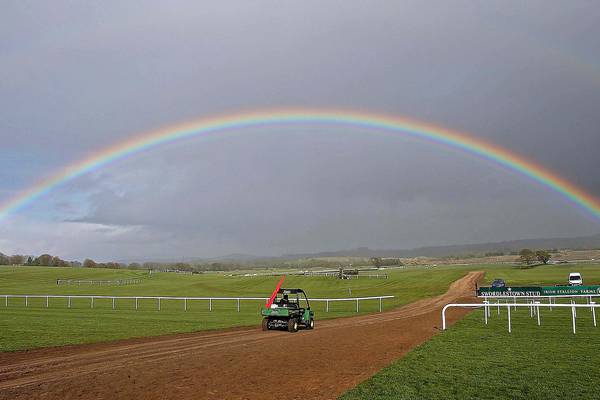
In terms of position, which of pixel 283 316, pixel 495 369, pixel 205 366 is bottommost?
pixel 205 366

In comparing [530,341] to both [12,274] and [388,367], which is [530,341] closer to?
[388,367]

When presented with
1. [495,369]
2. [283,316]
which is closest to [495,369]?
[495,369]

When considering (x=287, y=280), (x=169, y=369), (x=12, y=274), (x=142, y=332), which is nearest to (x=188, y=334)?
(x=142, y=332)

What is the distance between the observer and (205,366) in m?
15.7

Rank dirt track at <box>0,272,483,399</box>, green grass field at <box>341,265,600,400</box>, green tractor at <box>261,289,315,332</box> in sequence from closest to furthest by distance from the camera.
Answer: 1. green grass field at <box>341,265,600,400</box>
2. dirt track at <box>0,272,483,399</box>
3. green tractor at <box>261,289,315,332</box>

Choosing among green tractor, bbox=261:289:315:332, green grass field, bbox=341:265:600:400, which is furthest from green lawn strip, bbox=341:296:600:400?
green tractor, bbox=261:289:315:332

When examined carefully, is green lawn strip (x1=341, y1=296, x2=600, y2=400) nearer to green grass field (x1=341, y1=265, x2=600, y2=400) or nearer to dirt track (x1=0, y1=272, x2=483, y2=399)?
green grass field (x1=341, y1=265, x2=600, y2=400)

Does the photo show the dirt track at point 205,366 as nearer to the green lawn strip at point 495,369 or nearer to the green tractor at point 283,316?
the green lawn strip at point 495,369

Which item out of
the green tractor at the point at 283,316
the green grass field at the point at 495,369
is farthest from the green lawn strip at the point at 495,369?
the green tractor at the point at 283,316

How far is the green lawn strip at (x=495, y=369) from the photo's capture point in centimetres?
1095

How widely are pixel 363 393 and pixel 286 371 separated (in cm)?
411

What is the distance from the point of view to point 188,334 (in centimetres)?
2488

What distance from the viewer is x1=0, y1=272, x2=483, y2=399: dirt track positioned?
12219mm

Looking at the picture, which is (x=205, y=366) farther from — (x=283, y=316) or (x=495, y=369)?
(x=283, y=316)
